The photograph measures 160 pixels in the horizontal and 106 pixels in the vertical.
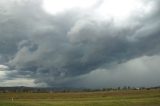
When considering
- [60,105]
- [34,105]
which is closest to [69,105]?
[60,105]

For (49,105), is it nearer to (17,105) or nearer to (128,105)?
(17,105)

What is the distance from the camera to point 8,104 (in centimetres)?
7212

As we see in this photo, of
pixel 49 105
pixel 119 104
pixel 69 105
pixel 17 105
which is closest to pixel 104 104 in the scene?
pixel 119 104

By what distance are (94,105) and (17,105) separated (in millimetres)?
20905

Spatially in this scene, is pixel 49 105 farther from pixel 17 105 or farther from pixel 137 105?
pixel 137 105

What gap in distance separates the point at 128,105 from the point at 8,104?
31.5 metres

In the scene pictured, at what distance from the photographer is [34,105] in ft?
237

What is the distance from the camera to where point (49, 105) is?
75.1 m

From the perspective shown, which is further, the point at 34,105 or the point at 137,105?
the point at 137,105

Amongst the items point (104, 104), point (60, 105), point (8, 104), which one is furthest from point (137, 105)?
point (8, 104)

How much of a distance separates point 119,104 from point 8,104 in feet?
98.5

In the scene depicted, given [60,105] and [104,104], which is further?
[104,104]

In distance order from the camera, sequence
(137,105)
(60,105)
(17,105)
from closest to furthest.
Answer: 1. (17,105)
2. (60,105)
3. (137,105)

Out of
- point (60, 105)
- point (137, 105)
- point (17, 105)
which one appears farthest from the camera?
point (137, 105)
